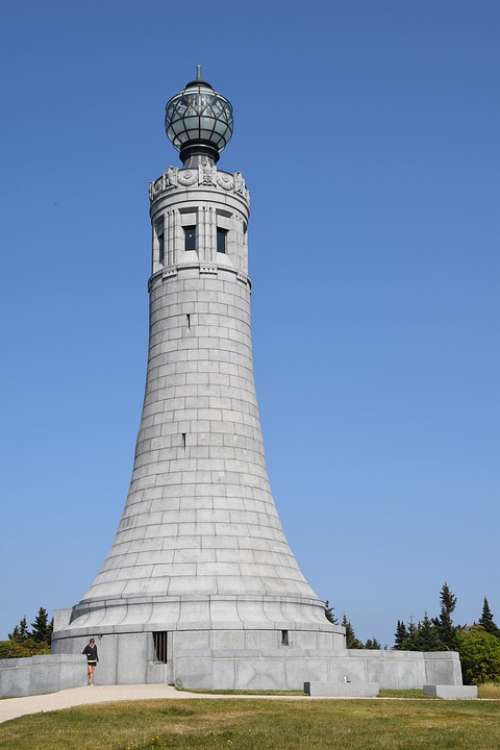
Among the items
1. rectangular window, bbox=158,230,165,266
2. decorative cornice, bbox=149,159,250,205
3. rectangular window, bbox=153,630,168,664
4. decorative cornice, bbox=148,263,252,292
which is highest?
decorative cornice, bbox=149,159,250,205

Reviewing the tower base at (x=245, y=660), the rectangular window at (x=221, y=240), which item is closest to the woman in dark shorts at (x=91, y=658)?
the tower base at (x=245, y=660)

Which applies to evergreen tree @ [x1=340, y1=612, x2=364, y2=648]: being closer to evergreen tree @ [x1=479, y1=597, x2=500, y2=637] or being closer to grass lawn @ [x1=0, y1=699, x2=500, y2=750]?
evergreen tree @ [x1=479, y1=597, x2=500, y2=637]

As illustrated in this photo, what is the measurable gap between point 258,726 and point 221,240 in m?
30.5

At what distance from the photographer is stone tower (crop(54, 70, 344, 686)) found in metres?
36.2

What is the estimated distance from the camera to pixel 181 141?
49.5 meters

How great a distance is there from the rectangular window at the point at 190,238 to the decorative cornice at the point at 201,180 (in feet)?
7.21

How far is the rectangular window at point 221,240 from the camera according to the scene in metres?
46.7

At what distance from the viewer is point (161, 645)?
35.6 m

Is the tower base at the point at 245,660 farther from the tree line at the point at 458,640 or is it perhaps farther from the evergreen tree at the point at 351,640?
the evergreen tree at the point at 351,640

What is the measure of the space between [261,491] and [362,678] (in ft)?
38.1

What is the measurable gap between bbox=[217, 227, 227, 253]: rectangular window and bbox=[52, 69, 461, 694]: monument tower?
10 cm

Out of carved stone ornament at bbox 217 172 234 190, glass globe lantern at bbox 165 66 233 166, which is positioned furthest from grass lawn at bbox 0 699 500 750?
glass globe lantern at bbox 165 66 233 166

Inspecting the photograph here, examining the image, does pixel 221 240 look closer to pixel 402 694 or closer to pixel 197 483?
pixel 197 483

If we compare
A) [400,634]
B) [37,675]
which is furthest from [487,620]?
[37,675]
